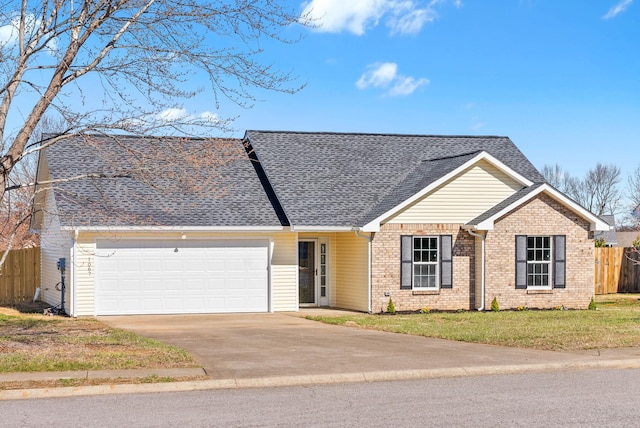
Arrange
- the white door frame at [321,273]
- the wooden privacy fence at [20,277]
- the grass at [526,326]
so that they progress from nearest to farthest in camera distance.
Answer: the grass at [526,326] → the white door frame at [321,273] → the wooden privacy fence at [20,277]

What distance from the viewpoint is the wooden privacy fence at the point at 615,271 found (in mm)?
34594

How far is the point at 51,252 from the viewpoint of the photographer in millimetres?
26641

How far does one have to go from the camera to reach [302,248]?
25594mm

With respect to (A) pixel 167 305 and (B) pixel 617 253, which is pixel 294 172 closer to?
(A) pixel 167 305

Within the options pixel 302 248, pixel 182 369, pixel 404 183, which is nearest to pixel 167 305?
pixel 302 248

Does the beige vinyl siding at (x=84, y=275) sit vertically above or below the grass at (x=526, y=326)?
above

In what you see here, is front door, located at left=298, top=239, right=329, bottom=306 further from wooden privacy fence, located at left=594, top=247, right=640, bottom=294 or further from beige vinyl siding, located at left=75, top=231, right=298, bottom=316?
wooden privacy fence, located at left=594, top=247, right=640, bottom=294

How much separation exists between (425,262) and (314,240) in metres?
3.61

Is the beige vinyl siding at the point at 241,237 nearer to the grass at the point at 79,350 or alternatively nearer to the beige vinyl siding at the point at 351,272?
the beige vinyl siding at the point at 351,272

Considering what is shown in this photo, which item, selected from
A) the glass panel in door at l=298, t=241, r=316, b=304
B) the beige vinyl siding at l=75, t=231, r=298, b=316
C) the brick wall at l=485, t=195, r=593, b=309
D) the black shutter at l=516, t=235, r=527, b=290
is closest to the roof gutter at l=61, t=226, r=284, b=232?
the beige vinyl siding at l=75, t=231, r=298, b=316

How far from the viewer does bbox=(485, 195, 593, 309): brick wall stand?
24.5 m

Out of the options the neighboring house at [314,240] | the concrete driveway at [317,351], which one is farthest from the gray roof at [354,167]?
the concrete driveway at [317,351]

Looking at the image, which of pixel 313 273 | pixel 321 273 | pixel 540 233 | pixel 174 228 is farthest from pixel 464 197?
pixel 174 228

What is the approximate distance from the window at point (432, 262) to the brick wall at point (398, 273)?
0.17 meters
